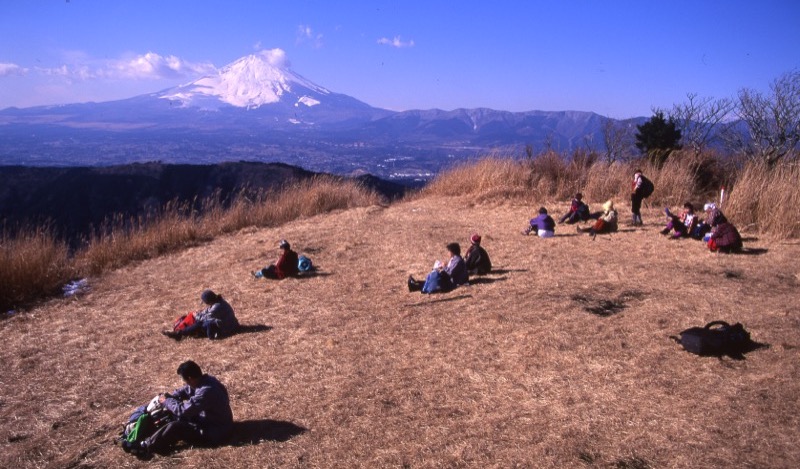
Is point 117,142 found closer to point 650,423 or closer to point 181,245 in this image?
point 181,245

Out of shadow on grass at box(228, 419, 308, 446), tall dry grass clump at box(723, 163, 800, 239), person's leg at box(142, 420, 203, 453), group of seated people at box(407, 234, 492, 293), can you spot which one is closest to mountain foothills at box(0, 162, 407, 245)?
tall dry grass clump at box(723, 163, 800, 239)

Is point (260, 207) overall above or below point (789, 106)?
below

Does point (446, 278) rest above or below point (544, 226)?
below

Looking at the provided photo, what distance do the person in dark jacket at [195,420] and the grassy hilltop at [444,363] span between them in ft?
0.46

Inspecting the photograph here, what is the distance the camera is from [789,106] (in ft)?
62.2

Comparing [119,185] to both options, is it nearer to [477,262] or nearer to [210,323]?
[210,323]

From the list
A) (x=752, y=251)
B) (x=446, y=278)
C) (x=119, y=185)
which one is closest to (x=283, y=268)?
(x=446, y=278)

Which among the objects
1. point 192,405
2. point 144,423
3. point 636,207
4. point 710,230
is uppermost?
point 636,207

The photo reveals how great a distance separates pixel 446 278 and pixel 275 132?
9213cm

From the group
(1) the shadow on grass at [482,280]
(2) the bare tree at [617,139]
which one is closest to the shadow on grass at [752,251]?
(1) the shadow on grass at [482,280]

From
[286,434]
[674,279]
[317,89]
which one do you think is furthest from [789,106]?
[317,89]

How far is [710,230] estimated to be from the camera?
10.4 m

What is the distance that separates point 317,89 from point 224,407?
149 m

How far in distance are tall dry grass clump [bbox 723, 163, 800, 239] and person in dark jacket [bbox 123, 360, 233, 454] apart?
10.3 meters
